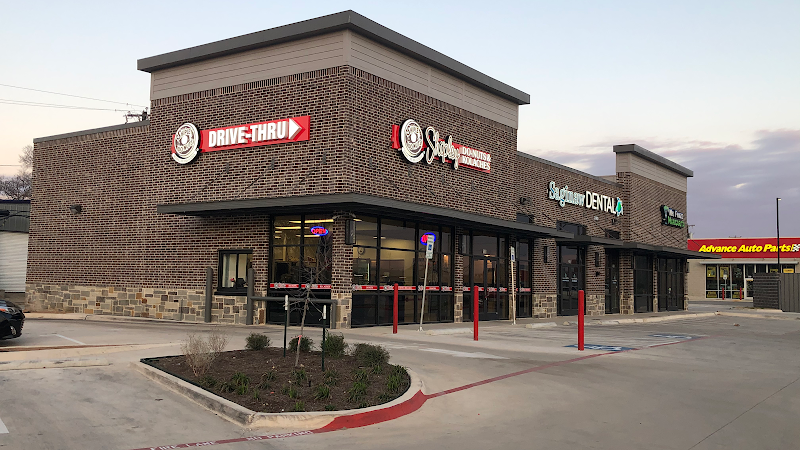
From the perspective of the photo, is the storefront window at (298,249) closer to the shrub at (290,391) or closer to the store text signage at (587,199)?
the shrub at (290,391)

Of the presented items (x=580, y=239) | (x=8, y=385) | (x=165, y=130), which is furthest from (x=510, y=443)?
(x=580, y=239)

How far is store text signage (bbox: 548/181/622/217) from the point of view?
106ft

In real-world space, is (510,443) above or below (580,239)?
below

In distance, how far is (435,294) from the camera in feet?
78.1

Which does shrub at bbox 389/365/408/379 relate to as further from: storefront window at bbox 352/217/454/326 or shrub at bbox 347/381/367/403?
storefront window at bbox 352/217/454/326

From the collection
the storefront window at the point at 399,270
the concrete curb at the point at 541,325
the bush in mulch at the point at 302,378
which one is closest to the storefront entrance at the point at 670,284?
the concrete curb at the point at 541,325

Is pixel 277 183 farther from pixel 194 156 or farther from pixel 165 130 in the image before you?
pixel 165 130

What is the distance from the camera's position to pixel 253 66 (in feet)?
72.7

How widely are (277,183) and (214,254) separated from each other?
12.2 ft

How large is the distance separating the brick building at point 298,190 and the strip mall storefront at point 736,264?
46.8 metres

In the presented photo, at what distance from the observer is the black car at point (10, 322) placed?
14.6 m

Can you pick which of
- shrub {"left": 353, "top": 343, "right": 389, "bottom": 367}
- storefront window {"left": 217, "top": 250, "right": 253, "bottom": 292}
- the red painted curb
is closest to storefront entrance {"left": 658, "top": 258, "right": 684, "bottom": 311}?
storefront window {"left": 217, "top": 250, "right": 253, "bottom": 292}

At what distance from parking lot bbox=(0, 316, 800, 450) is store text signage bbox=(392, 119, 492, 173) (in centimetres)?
784

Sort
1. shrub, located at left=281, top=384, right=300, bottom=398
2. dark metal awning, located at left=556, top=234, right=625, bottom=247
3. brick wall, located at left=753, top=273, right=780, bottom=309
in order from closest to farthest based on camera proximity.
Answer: shrub, located at left=281, top=384, right=300, bottom=398 → dark metal awning, located at left=556, top=234, right=625, bottom=247 → brick wall, located at left=753, top=273, right=780, bottom=309
